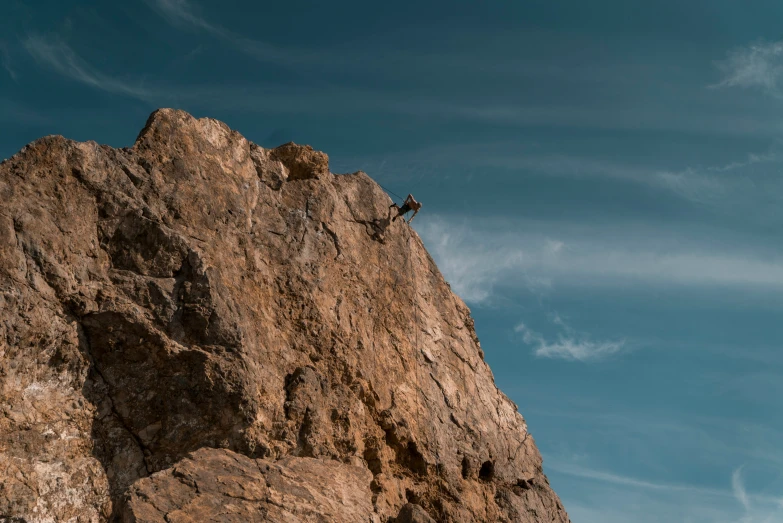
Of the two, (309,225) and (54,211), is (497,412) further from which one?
(54,211)

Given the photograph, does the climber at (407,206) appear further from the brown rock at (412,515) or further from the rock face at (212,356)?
the brown rock at (412,515)

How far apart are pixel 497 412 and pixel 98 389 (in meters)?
12.6

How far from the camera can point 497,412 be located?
76.1 feet

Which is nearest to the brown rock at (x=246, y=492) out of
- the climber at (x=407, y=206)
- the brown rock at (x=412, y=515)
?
the brown rock at (x=412, y=515)

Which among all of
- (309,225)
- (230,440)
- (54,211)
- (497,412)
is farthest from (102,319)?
(497,412)

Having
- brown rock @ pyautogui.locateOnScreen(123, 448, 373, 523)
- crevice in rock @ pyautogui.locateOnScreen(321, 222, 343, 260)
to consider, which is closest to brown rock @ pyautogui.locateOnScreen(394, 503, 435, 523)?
brown rock @ pyautogui.locateOnScreen(123, 448, 373, 523)

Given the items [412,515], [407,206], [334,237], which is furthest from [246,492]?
[407,206]

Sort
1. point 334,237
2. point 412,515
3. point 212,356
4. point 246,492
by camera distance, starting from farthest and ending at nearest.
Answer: point 334,237 < point 412,515 < point 212,356 < point 246,492

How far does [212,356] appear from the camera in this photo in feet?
49.6

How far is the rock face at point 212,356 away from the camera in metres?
13.4

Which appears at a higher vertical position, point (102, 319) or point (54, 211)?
point (54, 211)

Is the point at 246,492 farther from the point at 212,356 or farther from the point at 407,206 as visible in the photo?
the point at 407,206

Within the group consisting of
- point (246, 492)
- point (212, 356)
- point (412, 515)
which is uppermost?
point (212, 356)

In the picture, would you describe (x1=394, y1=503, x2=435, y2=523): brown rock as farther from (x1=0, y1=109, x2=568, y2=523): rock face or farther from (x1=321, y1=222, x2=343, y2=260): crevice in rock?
(x1=321, y1=222, x2=343, y2=260): crevice in rock
